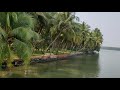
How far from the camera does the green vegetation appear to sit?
6664 mm

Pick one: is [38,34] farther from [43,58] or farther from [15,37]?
[15,37]

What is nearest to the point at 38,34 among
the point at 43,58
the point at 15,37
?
the point at 43,58

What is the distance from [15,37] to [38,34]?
12.7ft

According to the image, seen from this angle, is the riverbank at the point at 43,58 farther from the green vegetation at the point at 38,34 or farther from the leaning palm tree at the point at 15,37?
the leaning palm tree at the point at 15,37

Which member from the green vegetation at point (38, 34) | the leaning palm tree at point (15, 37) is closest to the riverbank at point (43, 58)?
the green vegetation at point (38, 34)

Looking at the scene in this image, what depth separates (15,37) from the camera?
6984mm

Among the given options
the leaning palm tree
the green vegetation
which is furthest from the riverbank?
the leaning palm tree

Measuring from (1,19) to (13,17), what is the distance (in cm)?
57

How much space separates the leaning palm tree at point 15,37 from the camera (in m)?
6.46
